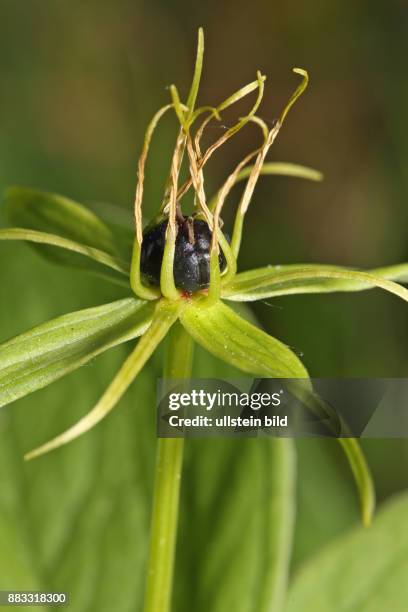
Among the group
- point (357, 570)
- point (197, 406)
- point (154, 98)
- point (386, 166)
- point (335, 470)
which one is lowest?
point (357, 570)

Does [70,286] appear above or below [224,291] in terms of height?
above

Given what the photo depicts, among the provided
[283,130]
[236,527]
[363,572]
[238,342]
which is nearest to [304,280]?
[238,342]

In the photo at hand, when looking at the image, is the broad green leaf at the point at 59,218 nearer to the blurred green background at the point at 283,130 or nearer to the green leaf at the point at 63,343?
the green leaf at the point at 63,343

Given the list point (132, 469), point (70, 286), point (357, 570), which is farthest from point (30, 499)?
point (357, 570)

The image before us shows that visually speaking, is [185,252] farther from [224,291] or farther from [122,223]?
[122,223]

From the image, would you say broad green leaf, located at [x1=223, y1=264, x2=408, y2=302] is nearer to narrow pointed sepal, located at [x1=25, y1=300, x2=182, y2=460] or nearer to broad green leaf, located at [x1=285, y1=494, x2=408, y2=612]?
narrow pointed sepal, located at [x1=25, y1=300, x2=182, y2=460]

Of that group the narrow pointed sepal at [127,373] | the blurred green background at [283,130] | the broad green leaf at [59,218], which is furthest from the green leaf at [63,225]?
the blurred green background at [283,130]
